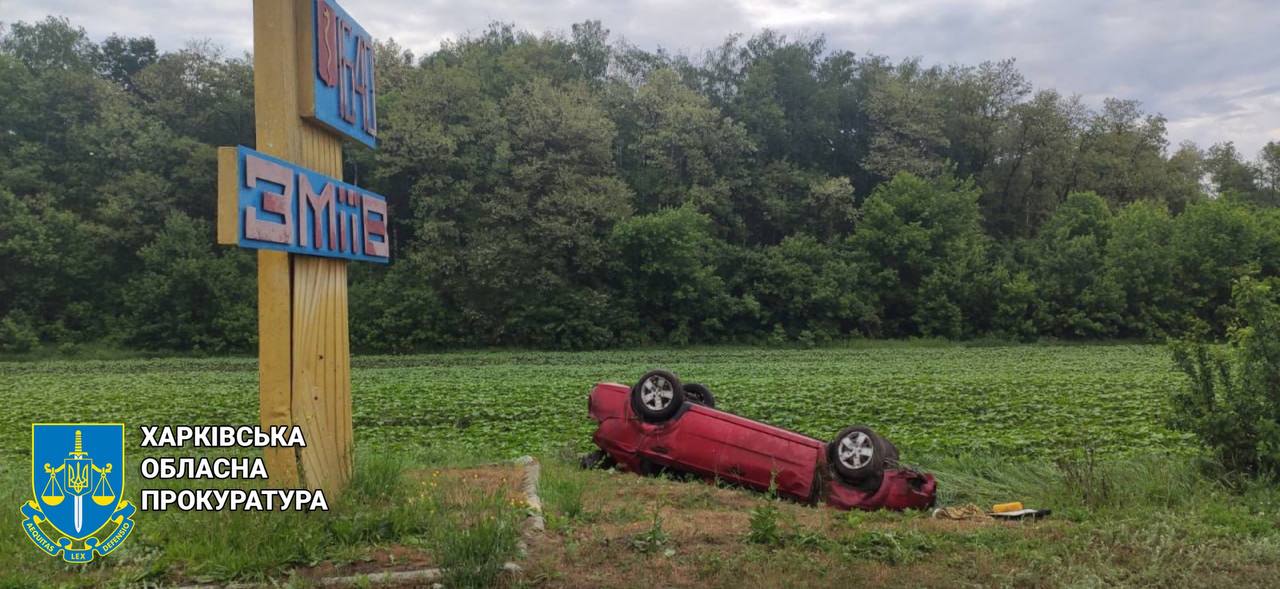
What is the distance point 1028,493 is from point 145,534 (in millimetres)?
7131

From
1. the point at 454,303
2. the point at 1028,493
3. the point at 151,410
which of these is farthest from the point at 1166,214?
the point at 151,410

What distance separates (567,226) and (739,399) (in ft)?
75.1

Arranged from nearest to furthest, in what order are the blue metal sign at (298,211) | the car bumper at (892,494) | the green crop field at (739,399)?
the blue metal sign at (298,211) → the car bumper at (892,494) → the green crop field at (739,399)

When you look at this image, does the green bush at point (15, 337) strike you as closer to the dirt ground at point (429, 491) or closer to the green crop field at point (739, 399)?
the green crop field at point (739, 399)

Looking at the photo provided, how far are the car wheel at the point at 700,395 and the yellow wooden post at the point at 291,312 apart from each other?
4.60 m

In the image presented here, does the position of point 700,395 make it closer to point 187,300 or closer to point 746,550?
point 746,550

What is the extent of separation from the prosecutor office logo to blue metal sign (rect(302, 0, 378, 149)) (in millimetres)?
2389

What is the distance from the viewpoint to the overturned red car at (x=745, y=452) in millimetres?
7523

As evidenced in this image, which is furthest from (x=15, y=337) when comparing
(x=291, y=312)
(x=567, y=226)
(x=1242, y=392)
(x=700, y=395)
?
(x=1242, y=392)

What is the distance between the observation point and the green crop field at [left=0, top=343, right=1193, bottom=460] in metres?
11.1

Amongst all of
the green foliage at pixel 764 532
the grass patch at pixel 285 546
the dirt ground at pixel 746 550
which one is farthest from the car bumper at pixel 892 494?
the grass patch at pixel 285 546

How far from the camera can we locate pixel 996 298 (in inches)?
1571

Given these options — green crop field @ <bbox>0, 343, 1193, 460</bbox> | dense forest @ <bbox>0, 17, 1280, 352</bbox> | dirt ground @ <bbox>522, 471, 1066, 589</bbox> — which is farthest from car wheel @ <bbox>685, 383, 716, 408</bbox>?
dense forest @ <bbox>0, 17, 1280, 352</bbox>

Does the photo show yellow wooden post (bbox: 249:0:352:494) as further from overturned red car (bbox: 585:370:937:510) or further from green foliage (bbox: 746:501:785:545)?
overturned red car (bbox: 585:370:937:510)
